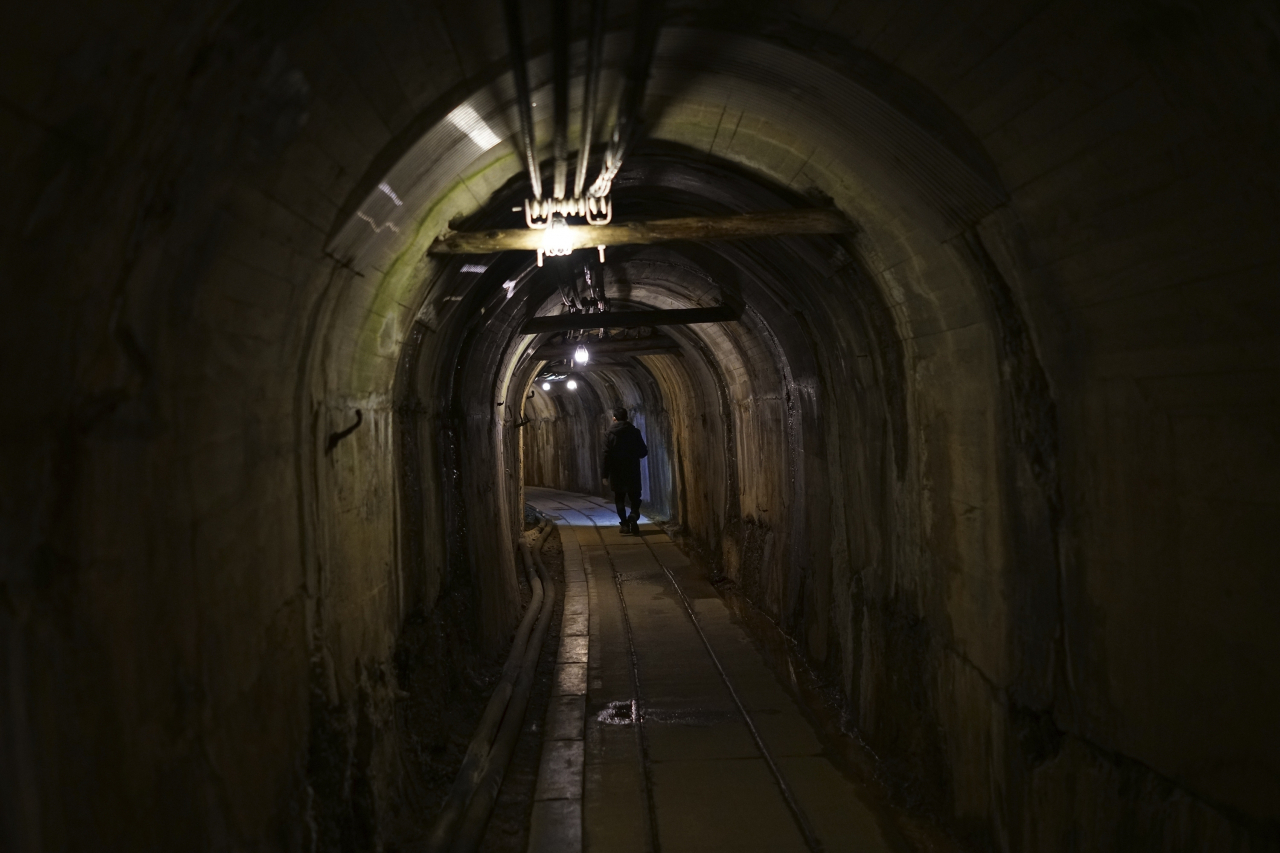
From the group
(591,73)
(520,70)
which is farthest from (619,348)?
(520,70)

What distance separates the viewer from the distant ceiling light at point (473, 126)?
13.2ft

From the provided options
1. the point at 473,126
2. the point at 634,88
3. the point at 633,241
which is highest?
the point at 634,88

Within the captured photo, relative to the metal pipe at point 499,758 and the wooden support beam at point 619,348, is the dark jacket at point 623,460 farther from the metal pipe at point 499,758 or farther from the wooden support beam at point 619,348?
the metal pipe at point 499,758

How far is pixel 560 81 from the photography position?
3990 millimetres

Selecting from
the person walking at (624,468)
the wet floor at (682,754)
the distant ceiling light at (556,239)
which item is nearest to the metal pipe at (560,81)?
the distant ceiling light at (556,239)

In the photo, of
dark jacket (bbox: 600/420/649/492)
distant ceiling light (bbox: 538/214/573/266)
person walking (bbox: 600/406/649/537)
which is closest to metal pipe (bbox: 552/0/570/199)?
distant ceiling light (bbox: 538/214/573/266)

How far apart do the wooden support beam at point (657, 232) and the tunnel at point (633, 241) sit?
0.09 m

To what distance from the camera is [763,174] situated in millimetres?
5656

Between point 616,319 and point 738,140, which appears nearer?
point 738,140

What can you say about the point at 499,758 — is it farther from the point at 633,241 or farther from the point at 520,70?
the point at 520,70

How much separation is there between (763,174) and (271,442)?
3.50m

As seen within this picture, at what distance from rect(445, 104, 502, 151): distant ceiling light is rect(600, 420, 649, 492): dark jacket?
508 inches

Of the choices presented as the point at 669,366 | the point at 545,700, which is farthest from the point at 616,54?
the point at 669,366

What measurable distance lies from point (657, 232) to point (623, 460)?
12458mm
